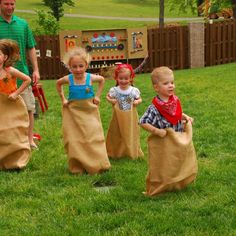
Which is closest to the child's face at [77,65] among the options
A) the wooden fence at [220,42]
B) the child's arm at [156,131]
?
the child's arm at [156,131]

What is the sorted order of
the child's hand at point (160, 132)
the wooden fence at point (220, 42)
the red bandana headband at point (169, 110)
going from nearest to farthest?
1. the child's hand at point (160, 132)
2. the red bandana headband at point (169, 110)
3. the wooden fence at point (220, 42)

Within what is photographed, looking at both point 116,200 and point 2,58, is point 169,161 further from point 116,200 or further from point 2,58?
point 2,58

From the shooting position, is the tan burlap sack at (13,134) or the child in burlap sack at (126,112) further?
the child in burlap sack at (126,112)

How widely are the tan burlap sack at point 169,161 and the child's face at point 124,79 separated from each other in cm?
157

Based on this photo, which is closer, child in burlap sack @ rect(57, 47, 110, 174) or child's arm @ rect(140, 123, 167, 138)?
A: child's arm @ rect(140, 123, 167, 138)

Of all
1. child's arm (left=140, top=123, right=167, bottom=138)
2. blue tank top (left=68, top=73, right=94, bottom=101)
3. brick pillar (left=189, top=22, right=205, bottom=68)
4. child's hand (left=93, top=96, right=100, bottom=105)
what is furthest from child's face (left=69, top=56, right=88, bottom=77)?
brick pillar (left=189, top=22, right=205, bottom=68)

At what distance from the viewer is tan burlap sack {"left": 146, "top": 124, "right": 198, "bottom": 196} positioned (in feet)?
16.4

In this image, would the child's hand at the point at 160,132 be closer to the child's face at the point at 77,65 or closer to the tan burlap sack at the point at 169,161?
the tan burlap sack at the point at 169,161

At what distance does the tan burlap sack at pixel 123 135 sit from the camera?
655 centimetres

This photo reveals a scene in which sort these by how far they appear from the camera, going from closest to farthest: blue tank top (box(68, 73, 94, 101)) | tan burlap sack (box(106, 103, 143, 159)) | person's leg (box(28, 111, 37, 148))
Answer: blue tank top (box(68, 73, 94, 101)), tan burlap sack (box(106, 103, 143, 159)), person's leg (box(28, 111, 37, 148))

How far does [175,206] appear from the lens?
4.79m

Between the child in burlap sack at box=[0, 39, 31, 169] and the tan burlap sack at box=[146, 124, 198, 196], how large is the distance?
182 centimetres

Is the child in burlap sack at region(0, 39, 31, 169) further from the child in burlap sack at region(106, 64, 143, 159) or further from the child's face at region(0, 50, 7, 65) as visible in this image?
the child in burlap sack at region(106, 64, 143, 159)

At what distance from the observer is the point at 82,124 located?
5953 millimetres
